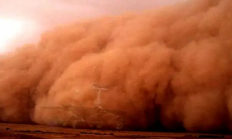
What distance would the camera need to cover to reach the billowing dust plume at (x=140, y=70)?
2193mm

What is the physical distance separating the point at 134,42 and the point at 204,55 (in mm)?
787

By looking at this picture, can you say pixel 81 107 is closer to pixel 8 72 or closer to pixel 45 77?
pixel 45 77

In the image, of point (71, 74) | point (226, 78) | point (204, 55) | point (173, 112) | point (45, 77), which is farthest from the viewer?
point (45, 77)

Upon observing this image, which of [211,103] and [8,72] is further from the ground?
[8,72]

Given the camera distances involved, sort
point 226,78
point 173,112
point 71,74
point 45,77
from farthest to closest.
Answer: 1. point 45,77
2. point 71,74
3. point 173,112
4. point 226,78

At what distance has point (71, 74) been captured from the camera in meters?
2.92

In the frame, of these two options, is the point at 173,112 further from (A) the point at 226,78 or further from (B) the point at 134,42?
(B) the point at 134,42

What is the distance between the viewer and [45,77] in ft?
11.2

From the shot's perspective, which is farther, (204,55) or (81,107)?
(81,107)

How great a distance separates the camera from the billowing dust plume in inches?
86.4

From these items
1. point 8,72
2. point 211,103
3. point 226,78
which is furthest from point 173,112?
point 8,72

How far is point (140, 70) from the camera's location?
262 cm

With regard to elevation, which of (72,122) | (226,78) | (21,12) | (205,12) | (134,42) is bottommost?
(72,122)

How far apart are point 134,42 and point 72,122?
1026mm
